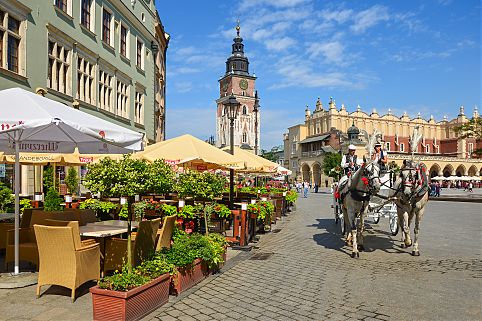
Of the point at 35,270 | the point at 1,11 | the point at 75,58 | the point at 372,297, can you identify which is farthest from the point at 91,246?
the point at 75,58

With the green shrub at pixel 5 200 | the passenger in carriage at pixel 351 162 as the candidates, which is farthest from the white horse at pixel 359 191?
the green shrub at pixel 5 200

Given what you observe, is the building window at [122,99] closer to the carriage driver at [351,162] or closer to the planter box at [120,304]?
the carriage driver at [351,162]

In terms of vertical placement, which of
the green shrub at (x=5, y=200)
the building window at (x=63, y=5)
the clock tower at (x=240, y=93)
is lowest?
the green shrub at (x=5, y=200)

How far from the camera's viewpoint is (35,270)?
7.26 meters

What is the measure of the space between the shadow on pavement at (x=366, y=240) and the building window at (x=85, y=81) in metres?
15.3

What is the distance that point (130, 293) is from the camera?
496 centimetres

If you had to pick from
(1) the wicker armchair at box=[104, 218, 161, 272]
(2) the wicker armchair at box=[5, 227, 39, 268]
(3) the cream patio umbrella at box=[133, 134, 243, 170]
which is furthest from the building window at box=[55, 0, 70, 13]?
(1) the wicker armchair at box=[104, 218, 161, 272]

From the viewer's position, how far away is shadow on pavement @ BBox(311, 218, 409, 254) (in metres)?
10.6

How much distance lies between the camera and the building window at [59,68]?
63.4ft

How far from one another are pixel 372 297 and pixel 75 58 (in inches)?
788

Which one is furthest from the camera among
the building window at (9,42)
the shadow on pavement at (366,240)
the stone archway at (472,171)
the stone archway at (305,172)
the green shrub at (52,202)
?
the stone archway at (472,171)

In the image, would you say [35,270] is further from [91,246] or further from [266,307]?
[266,307]

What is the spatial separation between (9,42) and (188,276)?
14382mm

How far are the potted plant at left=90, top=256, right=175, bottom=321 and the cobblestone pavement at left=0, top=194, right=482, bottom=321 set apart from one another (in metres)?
0.22
